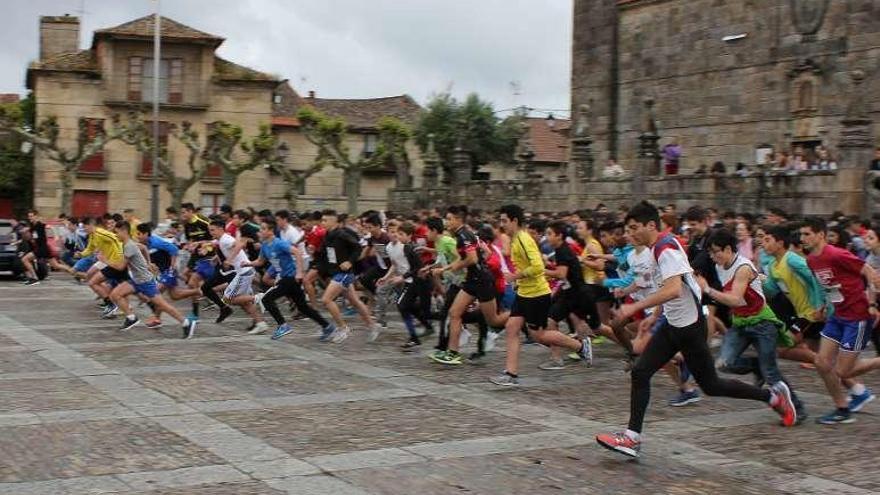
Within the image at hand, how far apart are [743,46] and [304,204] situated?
2547cm

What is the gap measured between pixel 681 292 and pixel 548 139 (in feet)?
166

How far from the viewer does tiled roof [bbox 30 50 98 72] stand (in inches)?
1793

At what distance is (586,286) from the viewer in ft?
42.0

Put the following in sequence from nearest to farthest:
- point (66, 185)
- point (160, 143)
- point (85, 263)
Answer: point (85, 263) < point (66, 185) < point (160, 143)

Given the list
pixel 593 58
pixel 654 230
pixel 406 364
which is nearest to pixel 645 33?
pixel 593 58

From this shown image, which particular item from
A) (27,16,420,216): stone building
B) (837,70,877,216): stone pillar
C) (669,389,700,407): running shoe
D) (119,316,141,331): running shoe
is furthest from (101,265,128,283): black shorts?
(27,16,420,216): stone building

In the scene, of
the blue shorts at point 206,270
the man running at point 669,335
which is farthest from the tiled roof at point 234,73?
the man running at point 669,335

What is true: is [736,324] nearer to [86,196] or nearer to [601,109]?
[601,109]

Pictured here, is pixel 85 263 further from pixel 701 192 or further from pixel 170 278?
pixel 701 192

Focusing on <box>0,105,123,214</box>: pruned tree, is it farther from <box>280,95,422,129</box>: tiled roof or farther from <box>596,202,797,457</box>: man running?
<box>596,202,797,457</box>: man running

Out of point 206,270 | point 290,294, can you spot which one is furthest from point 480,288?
point 206,270

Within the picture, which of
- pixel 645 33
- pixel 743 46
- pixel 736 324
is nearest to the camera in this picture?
pixel 736 324

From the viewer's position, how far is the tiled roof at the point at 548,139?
5547cm

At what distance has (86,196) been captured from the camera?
4628 cm
